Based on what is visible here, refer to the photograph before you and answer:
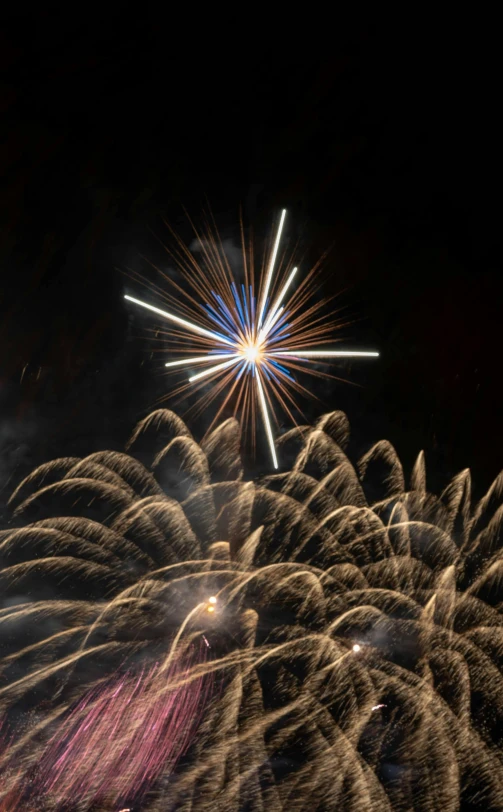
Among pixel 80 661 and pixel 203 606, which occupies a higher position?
pixel 203 606

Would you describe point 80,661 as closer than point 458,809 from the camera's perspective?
No

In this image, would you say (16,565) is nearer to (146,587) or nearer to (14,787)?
(146,587)

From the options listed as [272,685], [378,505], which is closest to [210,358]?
[378,505]

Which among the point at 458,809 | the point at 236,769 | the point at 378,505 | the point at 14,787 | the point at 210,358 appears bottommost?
the point at 14,787
